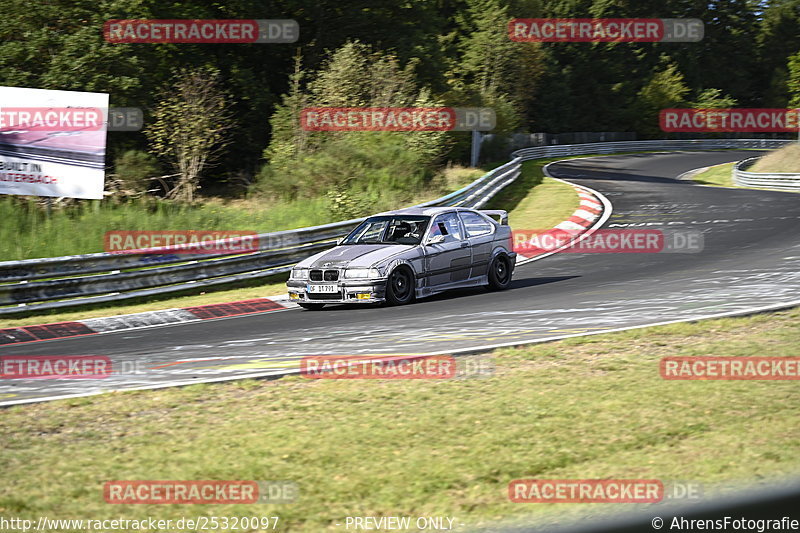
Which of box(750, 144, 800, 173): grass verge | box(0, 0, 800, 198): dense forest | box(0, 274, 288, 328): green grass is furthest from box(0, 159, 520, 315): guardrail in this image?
box(750, 144, 800, 173): grass verge

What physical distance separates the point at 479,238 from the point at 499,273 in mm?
698

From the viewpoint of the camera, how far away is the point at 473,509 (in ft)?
15.6

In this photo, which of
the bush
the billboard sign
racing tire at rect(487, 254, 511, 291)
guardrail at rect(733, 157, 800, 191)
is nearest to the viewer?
racing tire at rect(487, 254, 511, 291)

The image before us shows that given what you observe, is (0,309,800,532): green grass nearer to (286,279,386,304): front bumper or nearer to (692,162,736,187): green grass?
(286,279,386,304): front bumper

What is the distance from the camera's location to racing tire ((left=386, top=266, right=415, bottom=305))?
41.0 feet

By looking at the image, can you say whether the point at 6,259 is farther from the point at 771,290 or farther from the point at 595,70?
the point at 595,70

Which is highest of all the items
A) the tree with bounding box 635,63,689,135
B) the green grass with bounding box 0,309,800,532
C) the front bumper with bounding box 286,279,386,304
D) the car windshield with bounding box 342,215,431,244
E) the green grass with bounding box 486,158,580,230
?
the tree with bounding box 635,63,689,135

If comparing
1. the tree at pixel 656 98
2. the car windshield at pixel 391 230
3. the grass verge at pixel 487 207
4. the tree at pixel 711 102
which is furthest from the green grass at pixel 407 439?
the tree at pixel 711 102

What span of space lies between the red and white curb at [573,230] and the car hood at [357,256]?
15.4 ft

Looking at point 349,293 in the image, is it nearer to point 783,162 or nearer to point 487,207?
point 487,207

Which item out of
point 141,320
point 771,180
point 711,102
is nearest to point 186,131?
point 141,320

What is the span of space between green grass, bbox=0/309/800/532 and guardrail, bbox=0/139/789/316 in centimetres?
699

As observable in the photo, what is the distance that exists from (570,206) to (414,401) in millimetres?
17926

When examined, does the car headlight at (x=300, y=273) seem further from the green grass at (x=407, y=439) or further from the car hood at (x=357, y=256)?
the green grass at (x=407, y=439)
